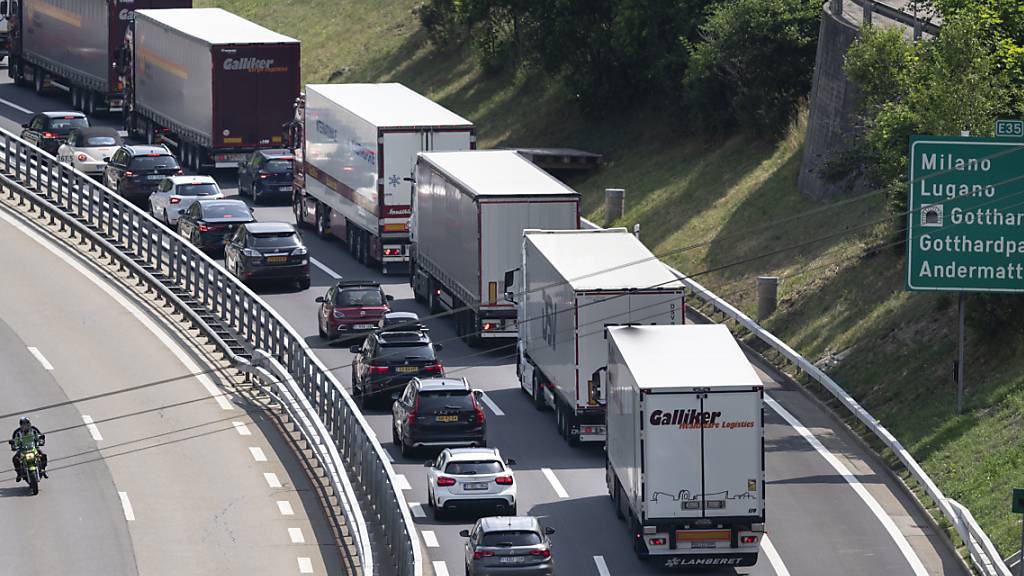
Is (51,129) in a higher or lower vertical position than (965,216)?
higher

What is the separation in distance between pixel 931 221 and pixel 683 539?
9.84 m

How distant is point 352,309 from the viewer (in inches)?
1801

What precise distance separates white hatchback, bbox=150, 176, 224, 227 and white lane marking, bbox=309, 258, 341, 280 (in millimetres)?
4008

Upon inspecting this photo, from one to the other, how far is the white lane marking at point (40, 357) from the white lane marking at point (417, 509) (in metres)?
12.1

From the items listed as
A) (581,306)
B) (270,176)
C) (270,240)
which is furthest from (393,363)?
(270,176)

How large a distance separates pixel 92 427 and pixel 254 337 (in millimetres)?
5394

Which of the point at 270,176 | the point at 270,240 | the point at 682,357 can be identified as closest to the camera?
the point at 682,357

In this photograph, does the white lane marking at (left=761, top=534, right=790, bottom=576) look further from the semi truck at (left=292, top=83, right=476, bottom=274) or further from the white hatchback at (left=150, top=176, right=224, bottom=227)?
the white hatchback at (left=150, top=176, right=224, bottom=227)

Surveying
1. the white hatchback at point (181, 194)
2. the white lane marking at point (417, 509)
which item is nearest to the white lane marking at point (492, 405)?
the white lane marking at point (417, 509)

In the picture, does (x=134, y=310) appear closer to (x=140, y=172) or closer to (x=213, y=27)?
(x=140, y=172)

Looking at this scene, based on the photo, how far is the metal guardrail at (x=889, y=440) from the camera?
3084cm

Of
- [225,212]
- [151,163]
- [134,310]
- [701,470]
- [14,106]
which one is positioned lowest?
[701,470]

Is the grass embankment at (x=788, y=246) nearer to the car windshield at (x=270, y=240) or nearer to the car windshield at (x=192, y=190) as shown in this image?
the car windshield at (x=270, y=240)

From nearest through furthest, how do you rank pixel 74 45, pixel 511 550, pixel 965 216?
pixel 511 550 < pixel 965 216 < pixel 74 45
